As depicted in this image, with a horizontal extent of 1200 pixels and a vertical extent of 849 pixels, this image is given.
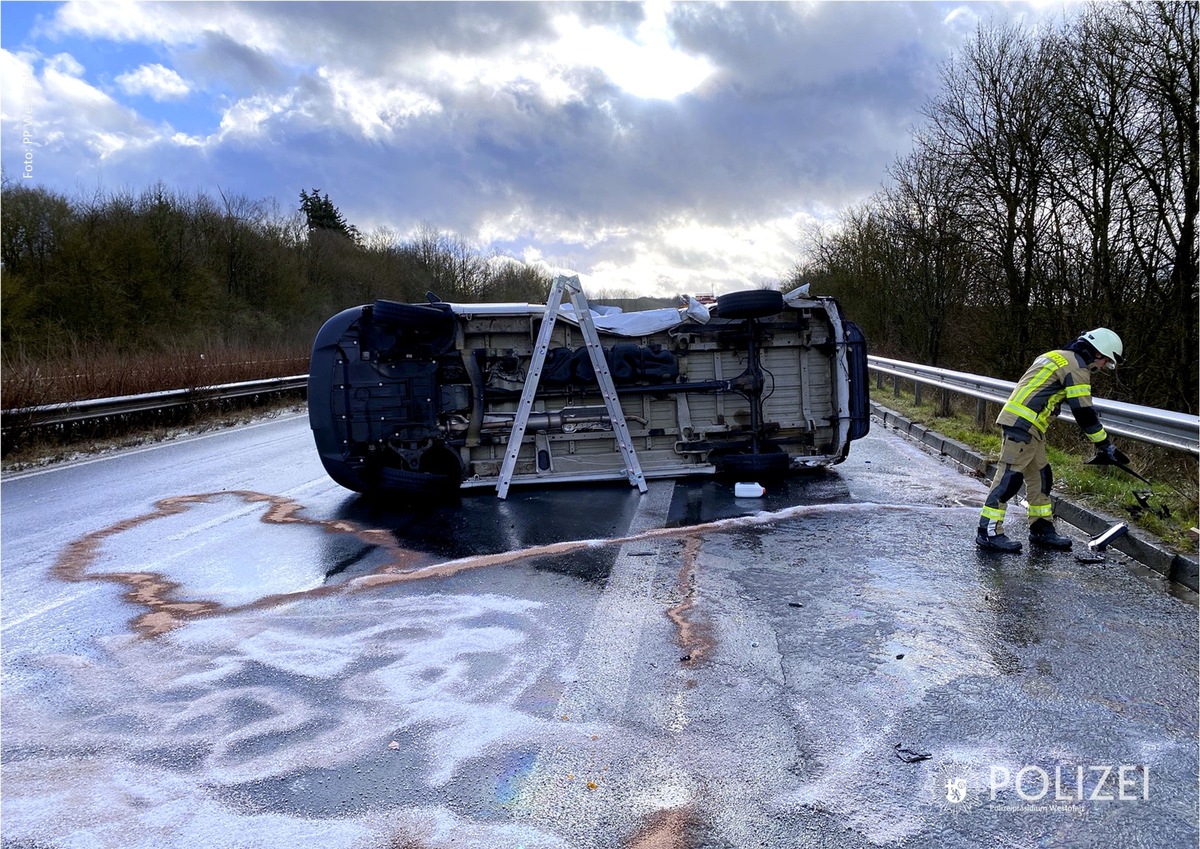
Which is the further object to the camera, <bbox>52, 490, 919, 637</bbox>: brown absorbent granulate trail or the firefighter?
the firefighter

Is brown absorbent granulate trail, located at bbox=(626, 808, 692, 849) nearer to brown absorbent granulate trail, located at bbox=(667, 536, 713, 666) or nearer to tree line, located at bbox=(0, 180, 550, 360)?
brown absorbent granulate trail, located at bbox=(667, 536, 713, 666)

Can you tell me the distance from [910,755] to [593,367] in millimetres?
6035

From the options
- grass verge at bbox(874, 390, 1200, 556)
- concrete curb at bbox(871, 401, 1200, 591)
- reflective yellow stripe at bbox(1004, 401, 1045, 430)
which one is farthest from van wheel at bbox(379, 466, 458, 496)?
grass verge at bbox(874, 390, 1200, 556)

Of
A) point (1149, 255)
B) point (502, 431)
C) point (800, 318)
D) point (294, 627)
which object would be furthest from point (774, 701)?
point (1149, 255)

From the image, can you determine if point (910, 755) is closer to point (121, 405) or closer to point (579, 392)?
point (579, 392)

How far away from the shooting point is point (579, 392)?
907 cm

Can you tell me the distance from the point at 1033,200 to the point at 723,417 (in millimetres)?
13797

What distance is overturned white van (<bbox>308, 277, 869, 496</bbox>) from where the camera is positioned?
851 cm

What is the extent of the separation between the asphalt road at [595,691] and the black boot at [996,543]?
11 cm

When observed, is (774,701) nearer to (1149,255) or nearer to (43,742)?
(43,742)

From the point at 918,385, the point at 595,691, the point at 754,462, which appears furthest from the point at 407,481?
the point at 918,385

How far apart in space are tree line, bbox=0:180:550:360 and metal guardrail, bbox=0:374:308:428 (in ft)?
9.19

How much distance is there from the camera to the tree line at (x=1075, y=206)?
51.0 ft

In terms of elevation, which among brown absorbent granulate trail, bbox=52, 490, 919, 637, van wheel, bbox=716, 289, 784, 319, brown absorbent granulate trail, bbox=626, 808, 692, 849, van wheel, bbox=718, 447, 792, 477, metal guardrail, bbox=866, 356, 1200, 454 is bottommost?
brown absorbent granulate trail, bbox=626, 808, 692, 849
